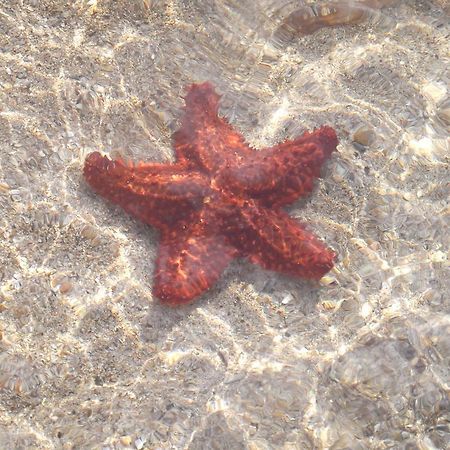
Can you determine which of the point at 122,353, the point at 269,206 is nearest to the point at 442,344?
the point at 269,206

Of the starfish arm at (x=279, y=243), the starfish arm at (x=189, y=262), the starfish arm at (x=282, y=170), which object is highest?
the starfish arm at (x=282, y=170)

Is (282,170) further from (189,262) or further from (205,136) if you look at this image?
(189,262)

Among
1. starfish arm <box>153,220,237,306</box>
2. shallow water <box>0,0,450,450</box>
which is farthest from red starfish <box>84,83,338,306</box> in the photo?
shallow water <box>0,0,450,450</box>

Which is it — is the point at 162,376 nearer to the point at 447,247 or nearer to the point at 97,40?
the point at 447,247

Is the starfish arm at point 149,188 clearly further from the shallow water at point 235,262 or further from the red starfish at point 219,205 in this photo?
the shallow water at point 235,262

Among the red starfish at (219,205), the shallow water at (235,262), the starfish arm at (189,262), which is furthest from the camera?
the red starfish at (219,205)

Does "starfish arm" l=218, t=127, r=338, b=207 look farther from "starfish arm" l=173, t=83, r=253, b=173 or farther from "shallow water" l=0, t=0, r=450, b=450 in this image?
"shallow water" l=0, t=0, r=450, b=450

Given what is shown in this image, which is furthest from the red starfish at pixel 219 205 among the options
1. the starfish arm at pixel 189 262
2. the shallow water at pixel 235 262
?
the shallow water at pixel 235 262
